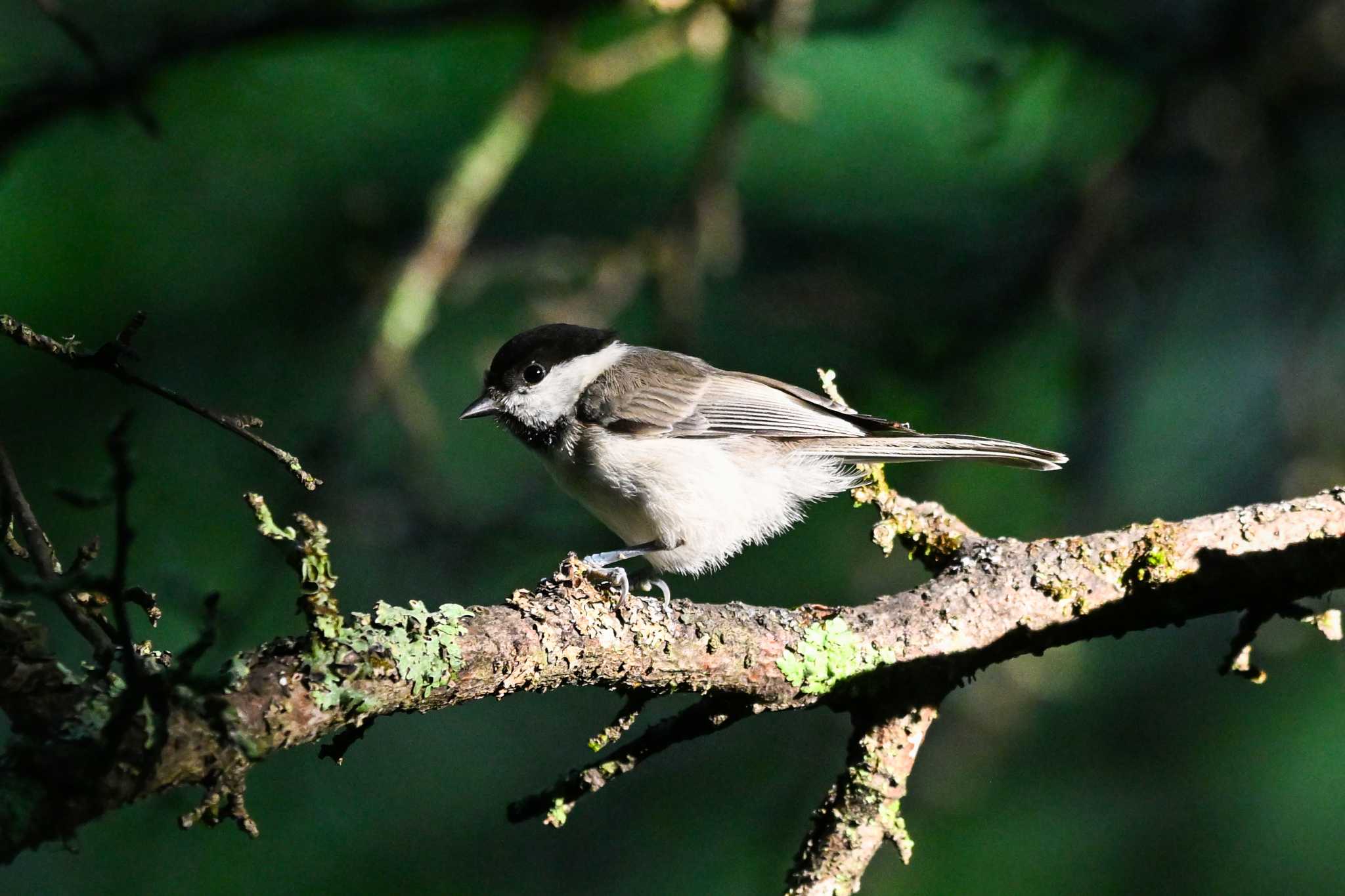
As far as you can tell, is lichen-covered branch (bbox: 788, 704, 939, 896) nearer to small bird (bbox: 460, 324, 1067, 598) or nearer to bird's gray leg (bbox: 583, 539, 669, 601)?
bird's gray leg (bbox: 583, 539, 669, 601)

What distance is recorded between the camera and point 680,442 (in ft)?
8.55

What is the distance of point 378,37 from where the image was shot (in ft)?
10.5

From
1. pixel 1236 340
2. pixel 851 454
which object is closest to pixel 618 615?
pixel 851 454

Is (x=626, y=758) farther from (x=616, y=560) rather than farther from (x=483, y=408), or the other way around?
(x=483, y=408)

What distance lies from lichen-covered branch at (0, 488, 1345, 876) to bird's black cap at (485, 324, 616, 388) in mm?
1055

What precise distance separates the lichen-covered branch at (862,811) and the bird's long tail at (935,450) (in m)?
0.75

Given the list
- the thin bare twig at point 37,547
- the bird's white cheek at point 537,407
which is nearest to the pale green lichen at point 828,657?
the thin bare twig at point 37,547

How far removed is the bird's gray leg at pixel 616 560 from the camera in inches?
81.9

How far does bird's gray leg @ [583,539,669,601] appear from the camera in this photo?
208 cm

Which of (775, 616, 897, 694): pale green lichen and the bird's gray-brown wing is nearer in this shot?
(775, 616, 897, 694): pale green lichen

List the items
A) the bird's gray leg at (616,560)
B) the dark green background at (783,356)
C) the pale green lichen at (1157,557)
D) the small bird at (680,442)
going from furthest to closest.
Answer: the dark green background at (783,356) → the small bird at (680,442) → the bird's gray leg at (616,560) → the pale green lichen at (1157,557)

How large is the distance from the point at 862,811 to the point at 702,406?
1259 mm

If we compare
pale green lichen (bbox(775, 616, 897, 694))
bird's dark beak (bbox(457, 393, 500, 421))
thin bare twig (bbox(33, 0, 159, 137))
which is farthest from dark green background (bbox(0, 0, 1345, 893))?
pale green lichen (bbox(775, 616, 897, 694))

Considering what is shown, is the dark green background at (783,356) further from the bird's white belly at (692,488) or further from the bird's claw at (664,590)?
the bird's claw at (664,590)
